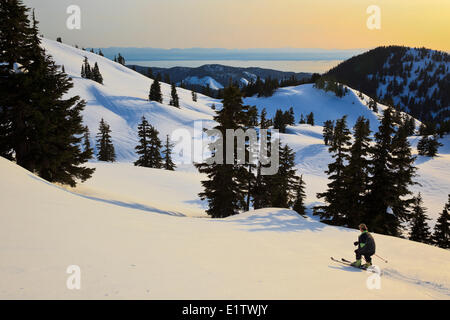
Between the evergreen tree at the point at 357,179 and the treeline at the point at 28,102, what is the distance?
21.9 metres

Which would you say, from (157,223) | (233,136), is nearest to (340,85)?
(233,136)

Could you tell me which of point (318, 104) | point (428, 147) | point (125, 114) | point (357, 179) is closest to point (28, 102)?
point (357, 179)

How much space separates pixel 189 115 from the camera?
9544 cm

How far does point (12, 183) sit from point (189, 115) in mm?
88255

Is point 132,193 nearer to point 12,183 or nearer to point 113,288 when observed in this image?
point 12,183

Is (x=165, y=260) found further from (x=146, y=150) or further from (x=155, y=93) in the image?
(x=155, y=93)

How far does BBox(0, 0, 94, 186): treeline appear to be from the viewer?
15.1 m

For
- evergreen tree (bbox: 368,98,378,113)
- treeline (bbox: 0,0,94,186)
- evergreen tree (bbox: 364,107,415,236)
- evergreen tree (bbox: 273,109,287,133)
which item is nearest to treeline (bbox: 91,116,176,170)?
treeline (bbox: 0,0,94,186)

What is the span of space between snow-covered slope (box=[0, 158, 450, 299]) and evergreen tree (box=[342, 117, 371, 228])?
28.1ft

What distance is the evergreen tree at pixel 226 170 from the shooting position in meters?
19.8

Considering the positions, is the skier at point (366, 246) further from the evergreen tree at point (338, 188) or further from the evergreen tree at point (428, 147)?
the evergreen tree at point (428, 147)

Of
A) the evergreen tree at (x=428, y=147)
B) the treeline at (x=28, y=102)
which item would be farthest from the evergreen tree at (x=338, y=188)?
the evergreen tree at (x=428, y=147)

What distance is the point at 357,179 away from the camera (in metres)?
20.7

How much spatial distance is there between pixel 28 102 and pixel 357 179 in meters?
25.1
